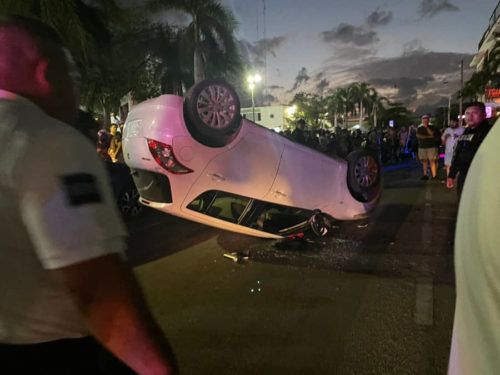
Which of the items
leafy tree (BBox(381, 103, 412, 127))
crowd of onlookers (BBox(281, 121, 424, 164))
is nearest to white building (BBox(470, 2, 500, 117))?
crowd of onlookers (BBox(281, 121, 424, 164))

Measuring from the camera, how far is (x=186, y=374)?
311 centimetres

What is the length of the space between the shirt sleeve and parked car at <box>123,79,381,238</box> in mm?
3492

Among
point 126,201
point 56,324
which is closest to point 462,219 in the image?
point 56,324

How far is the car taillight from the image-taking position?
4488 millimetres

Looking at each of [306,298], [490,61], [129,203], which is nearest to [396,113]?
[490,61]

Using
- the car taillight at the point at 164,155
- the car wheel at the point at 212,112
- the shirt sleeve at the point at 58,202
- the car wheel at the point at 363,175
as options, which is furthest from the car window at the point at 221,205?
the shirt sleeve at the point at 58,202

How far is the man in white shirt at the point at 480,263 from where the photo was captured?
96cm

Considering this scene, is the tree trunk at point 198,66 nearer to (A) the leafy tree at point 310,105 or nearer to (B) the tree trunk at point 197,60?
(B) the tree trunk at point 197,60

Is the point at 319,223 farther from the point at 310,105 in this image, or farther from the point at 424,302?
the point at 310,105

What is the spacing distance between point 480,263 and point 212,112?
379cm

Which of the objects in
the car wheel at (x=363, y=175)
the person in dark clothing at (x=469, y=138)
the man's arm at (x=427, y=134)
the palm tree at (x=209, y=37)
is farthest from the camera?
the palm tree at (x=209, y=37)

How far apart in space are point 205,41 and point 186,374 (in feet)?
65.9

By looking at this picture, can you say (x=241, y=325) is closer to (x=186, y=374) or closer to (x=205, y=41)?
(x=186, y=374)

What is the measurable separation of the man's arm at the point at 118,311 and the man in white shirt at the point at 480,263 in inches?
26.9
